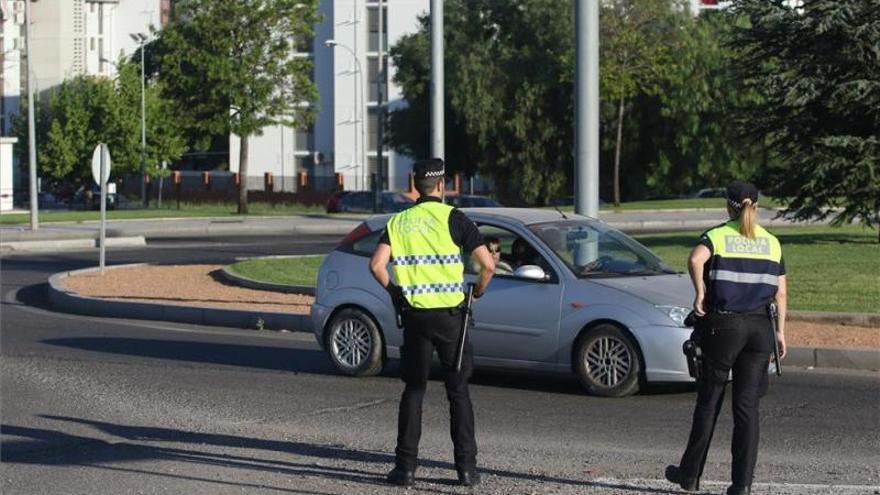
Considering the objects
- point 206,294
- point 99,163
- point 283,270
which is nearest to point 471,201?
point 99,163

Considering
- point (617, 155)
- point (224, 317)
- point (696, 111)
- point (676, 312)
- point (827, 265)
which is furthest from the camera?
point (696, 111)

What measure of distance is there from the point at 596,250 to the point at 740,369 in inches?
188

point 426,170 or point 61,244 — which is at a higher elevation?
point 426,170

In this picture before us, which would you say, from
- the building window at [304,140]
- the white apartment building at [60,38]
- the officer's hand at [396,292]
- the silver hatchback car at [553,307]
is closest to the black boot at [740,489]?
the officer's hand at [396,292]

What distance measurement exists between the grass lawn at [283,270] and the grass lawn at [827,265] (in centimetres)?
536

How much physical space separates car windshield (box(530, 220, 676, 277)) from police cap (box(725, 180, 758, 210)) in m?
4.25

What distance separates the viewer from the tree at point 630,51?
54.8 metres

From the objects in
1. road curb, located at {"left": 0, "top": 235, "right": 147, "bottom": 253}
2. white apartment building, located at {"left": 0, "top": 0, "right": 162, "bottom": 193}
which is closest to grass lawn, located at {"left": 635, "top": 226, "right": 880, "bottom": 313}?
road curb, located at {"left": 0, "top": 235, "right": 147, "bottom": 253}

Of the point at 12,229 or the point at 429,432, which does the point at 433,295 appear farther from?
the point at 12,229

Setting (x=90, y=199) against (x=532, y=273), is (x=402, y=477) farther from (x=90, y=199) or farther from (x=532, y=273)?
(x=90, y=199)

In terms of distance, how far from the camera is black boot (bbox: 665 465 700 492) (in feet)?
26.1

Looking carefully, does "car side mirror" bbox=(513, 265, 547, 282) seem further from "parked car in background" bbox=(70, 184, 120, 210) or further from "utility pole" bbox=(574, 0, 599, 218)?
"parked car in background" bbox=(70, 184, 120, 210)

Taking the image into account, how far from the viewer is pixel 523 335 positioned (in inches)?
483

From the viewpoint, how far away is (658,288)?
1205 cm
